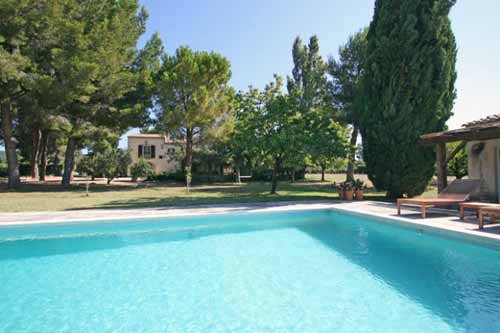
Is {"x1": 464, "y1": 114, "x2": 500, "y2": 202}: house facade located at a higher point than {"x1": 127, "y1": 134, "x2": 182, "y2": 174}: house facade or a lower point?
lower

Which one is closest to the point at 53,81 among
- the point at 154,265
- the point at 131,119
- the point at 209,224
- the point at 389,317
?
the point at 131,119

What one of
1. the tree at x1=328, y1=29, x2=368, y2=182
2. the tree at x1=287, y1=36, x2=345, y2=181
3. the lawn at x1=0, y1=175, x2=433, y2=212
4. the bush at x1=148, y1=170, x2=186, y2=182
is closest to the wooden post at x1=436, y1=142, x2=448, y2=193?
the lawn at x1=0, y1=175, x2=433, y2=212

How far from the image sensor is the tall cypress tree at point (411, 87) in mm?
13188

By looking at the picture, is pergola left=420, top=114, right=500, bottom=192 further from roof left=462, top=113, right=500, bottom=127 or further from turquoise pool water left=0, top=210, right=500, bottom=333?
turquoise pool water left=0, top=210, right=500, bottom=333

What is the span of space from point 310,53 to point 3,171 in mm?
39550

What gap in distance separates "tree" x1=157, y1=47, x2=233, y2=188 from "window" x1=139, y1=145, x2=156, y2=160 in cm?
1526

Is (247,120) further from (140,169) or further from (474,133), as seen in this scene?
(140,169)

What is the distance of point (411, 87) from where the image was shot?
44.2ft

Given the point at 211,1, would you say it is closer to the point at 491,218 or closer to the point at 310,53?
the point at 491,218

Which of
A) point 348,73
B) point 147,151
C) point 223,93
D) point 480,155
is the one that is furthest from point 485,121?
point 147,151

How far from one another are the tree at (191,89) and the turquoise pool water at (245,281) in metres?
16.7

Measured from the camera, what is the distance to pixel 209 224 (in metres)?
9.38

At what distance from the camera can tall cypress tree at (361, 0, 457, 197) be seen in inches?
519

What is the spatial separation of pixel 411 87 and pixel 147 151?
33.3 metres
